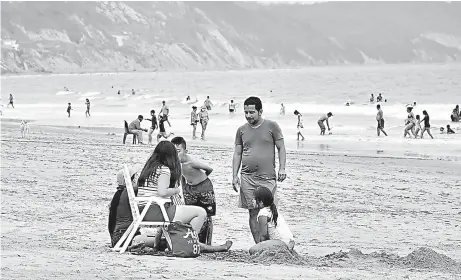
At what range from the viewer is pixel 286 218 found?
10.2 metres

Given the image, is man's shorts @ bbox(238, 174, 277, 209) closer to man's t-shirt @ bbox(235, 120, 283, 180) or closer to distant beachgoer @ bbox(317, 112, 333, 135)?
man's t-shirt @ bbox(235, 120, 283, 180)

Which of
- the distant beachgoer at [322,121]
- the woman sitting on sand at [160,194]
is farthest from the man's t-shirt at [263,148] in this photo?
the distant beachgoer at [322,121]

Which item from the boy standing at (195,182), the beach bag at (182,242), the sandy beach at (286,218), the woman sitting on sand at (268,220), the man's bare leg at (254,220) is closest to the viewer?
the sandy beach at (286,218)

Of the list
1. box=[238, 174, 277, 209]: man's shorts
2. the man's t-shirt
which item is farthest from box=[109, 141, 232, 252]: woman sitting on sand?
the man's t-shirt

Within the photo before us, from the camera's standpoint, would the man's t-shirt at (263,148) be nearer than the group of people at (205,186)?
No

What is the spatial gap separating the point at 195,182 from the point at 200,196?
0.14m

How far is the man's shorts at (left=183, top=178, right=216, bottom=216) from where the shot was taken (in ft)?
24.9

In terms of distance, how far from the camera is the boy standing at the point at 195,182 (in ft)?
24.8

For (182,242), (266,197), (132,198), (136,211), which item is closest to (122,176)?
(132,198)

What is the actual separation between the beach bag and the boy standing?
1.90 ft

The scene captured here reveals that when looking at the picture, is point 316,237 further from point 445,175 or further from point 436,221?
point 445,175

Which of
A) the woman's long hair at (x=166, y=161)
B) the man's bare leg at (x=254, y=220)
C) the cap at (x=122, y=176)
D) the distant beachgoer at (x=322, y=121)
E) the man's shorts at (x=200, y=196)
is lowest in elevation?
the man's bare leg at (x=254, y=220)

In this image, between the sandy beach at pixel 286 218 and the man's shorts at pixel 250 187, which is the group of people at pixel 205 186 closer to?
the man's shorts at pixel 250 187

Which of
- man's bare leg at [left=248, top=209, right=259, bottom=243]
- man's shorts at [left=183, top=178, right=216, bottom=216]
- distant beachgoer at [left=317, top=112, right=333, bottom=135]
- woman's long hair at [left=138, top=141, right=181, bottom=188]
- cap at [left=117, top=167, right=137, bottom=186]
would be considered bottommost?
man's bare leg at [left=248, top=209, right=259, bottom=243]
